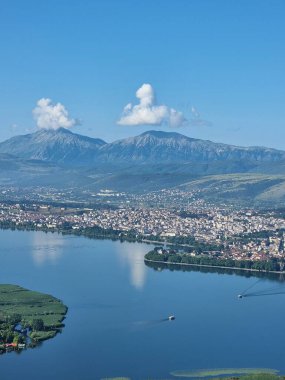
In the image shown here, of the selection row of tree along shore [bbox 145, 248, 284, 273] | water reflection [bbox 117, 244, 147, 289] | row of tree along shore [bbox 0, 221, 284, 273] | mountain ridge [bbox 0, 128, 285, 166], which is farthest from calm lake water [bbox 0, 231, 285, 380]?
mountain ridge [bbox 0, 128, 285, 166]

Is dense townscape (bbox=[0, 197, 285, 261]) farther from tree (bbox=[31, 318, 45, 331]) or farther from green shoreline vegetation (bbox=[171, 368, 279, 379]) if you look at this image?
green shoreline vegetation (bbox=[171, 368, 279, 379])

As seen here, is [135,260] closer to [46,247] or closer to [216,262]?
[216,262]

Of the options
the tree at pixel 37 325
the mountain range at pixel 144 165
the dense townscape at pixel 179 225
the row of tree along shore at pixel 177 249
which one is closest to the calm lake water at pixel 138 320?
the tree at pixel 37 325

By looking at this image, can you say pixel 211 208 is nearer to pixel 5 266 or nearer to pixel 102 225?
pixel 102 225

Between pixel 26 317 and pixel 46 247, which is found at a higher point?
pixel 46 247

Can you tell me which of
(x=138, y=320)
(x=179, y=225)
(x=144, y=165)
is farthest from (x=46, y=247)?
(x=144, y=165)

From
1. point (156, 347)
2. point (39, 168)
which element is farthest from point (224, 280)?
point (39, 168)
